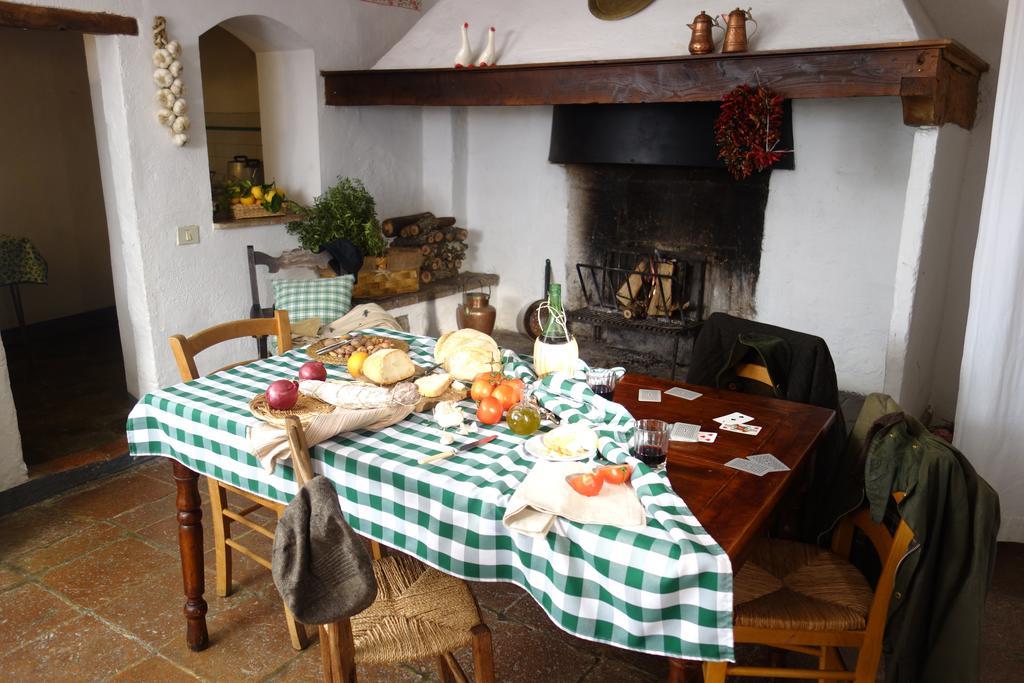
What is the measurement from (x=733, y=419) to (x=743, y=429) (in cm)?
7

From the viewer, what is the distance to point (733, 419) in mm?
2311

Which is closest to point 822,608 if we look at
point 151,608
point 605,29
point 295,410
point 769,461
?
point 769,461

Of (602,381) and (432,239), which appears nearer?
(602,381)

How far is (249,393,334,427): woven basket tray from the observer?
2000 millimetres

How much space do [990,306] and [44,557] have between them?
3.99 meters

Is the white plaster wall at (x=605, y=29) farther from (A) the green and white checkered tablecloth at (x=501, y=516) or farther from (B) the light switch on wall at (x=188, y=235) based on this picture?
(A) the green and white checkered tablecloth at (x=501, y=516)

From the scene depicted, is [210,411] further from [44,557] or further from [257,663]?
[44,557]

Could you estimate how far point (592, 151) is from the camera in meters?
4.82

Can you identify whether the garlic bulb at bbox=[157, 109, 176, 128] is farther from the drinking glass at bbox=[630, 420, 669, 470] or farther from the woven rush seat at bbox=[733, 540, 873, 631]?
the woven rush seat at bbox=[733, 540, 873, 631]

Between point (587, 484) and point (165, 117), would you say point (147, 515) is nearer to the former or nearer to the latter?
point (165, 117)

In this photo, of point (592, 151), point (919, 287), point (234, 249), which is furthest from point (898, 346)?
point (234, 249)

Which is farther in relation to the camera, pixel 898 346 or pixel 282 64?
pixel 282 64

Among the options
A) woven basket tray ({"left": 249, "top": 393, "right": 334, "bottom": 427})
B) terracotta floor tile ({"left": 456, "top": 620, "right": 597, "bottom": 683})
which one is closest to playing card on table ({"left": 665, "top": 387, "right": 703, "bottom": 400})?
terracotta floor tile ({"left": 456, "top": 620, "right": 597, "bottom": 683})

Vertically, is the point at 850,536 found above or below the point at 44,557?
above
